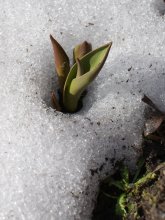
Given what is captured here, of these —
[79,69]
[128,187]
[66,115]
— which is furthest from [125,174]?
[79,69]

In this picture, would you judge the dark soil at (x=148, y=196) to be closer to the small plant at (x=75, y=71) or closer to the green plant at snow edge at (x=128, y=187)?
the green plant at snow edge at (x=128, y=187)

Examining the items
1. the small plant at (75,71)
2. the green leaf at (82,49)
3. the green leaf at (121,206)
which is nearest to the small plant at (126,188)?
the green leaf at (121,206)

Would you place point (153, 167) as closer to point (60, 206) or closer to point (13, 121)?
point (60, 206)

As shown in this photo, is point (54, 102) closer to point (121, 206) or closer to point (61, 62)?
point (61, 62)

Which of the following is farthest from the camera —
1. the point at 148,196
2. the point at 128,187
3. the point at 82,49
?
the point at 82,49

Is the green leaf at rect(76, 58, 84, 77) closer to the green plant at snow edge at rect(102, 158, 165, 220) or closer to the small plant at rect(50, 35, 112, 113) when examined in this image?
the small plant at rect(50, 35, 112, 113)

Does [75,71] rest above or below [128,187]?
above

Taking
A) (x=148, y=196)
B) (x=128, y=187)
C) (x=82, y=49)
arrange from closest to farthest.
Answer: (x=148, y=196) → (x=128, y=187) → (x=82, y=49)
